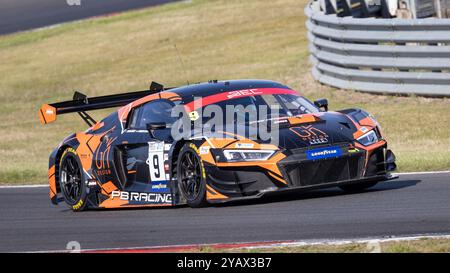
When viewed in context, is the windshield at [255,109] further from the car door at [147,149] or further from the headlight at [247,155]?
the headlight at [247,155]

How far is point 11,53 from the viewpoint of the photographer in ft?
108

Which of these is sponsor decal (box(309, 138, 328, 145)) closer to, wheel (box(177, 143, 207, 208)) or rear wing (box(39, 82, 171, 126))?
wheel (box(177, 143, 207, 208))

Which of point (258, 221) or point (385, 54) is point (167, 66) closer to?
point (385, 54)

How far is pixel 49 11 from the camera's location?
3762cm

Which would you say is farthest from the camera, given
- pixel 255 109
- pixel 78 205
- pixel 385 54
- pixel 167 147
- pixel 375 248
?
pixel 385 54

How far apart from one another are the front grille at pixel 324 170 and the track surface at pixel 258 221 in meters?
0.24

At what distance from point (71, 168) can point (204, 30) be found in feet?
63.8

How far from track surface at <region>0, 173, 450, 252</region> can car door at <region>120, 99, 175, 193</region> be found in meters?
0.30

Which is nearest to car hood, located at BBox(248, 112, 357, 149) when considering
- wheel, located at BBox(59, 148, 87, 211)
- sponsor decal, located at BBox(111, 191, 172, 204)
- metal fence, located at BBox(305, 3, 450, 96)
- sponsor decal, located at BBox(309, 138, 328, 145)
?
sponsor decal, located at BBox(309, 138, 328, 145)

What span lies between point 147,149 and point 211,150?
118 cm

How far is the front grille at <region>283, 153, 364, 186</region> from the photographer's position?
33.1 ft

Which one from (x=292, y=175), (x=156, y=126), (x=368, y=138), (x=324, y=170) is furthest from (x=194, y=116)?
(x=368, y=138)
